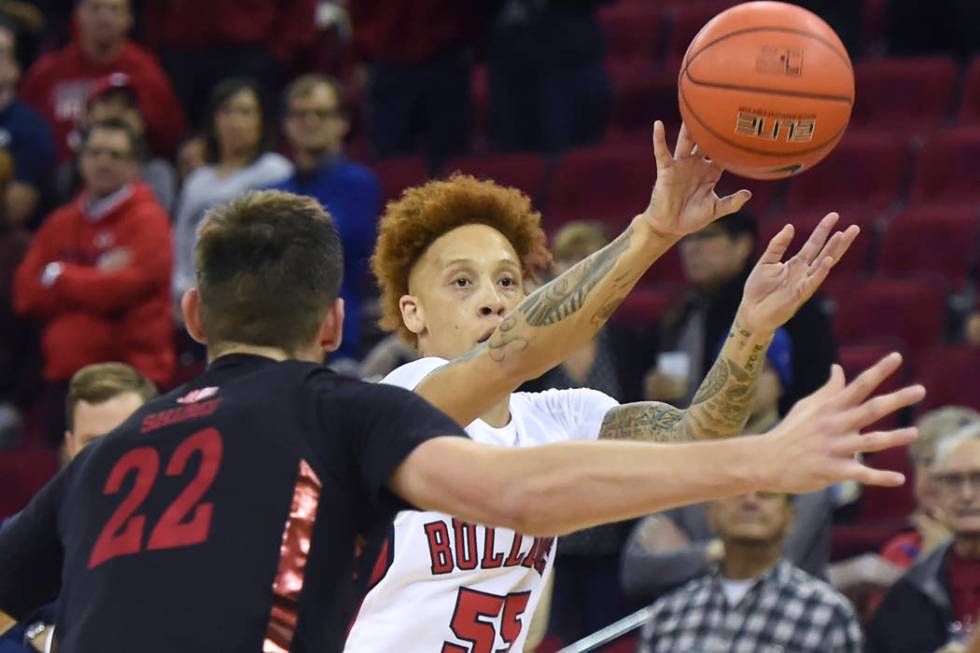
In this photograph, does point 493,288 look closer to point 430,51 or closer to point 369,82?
point 430,51

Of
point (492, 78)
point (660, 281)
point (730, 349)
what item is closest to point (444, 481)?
point (730, 349)

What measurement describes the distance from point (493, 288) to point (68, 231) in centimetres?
462

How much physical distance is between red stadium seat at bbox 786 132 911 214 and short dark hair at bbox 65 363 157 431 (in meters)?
5.03

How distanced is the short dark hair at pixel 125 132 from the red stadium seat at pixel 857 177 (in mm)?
3452

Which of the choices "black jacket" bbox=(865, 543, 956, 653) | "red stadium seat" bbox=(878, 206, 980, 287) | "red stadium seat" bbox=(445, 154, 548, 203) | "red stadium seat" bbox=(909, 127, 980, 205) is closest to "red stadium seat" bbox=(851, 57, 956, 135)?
"red stadium seat" bbox=(909, 127, 980, 205)

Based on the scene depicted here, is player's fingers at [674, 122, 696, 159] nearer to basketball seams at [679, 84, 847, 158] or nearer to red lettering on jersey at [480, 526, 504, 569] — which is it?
basketball seams at [679, 84, 847, 158]

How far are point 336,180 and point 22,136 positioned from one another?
2260 millimetres

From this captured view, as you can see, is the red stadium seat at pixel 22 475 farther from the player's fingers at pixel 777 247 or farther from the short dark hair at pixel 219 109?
the player's fingers at pixel 777 247

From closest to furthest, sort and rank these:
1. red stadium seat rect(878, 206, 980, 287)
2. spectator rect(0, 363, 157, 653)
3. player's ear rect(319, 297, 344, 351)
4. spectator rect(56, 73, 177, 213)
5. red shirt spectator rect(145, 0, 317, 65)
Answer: player's ear rect(319, 297, 344, 351) → spectator rect(0, 363, 157, 653) → red stadium seat rect(878, 206, 980, 287) → spectator rect(56, 73, 177, 213) → red shirt spectator rect(145, 0, 317, 65)

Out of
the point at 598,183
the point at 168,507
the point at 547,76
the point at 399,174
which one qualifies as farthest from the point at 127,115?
the point at 168,507

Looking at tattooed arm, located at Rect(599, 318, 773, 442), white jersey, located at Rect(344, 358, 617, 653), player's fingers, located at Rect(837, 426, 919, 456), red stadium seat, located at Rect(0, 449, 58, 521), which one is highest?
player's fingers, located at Rect(837, 426, 919, 456)

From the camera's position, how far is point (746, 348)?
4.25 metres

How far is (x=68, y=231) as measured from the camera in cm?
877

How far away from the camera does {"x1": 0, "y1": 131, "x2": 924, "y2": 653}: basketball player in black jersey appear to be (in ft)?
9.79
